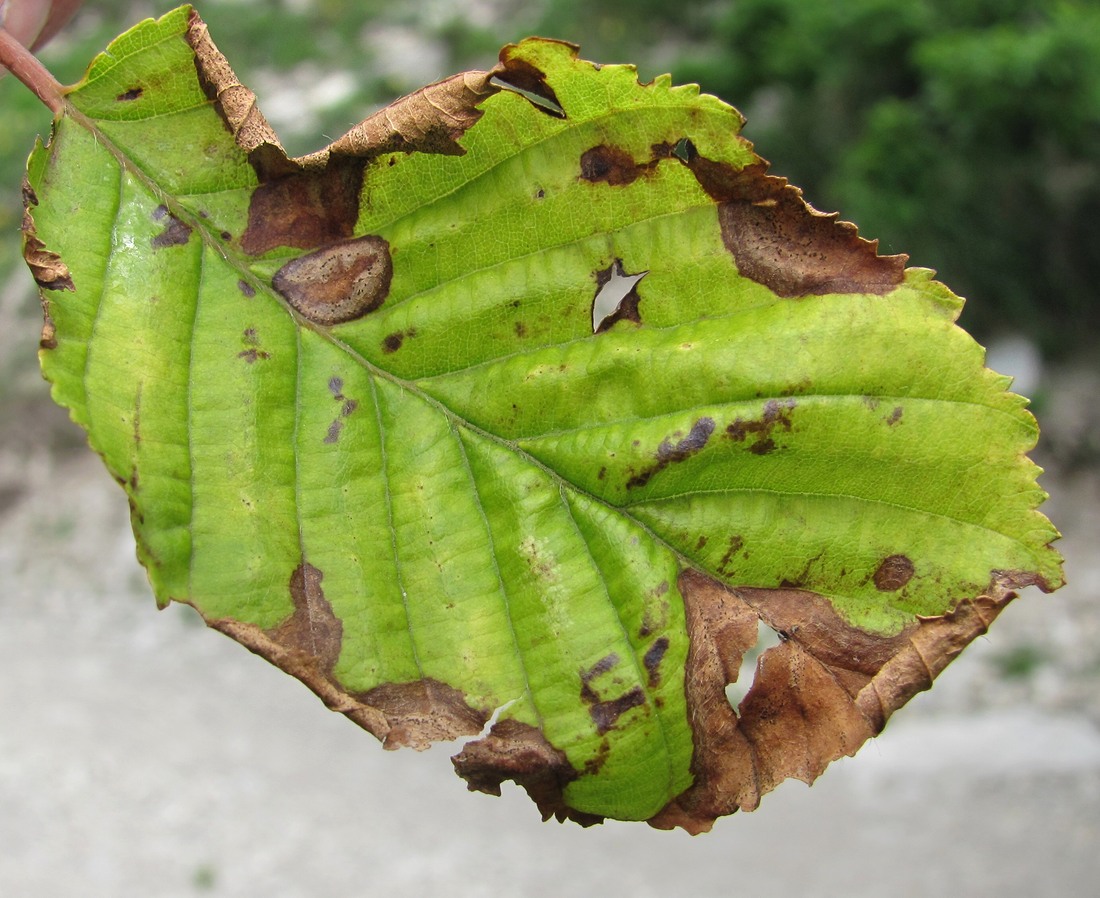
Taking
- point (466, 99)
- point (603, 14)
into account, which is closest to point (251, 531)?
point (466, 99)

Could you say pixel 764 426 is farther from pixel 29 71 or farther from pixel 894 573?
pixel 29 71

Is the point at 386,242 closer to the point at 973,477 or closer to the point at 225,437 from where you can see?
the point at 225,437

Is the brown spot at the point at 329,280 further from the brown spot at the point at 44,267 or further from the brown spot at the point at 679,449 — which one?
the brown spot at the point at 679,449

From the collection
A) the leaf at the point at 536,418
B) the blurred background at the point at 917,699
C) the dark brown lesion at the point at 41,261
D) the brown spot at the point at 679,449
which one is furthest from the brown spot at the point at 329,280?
the blurred background at the point at 917,699

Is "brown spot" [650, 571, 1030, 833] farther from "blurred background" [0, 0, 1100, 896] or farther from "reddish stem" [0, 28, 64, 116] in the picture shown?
"blurred background" [0, 0, 1100, 896]

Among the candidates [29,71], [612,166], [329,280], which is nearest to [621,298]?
[612,166]
